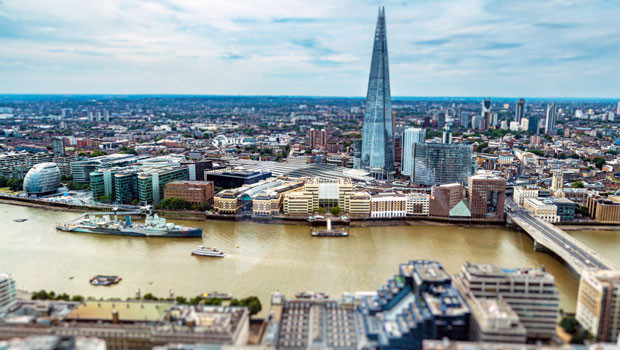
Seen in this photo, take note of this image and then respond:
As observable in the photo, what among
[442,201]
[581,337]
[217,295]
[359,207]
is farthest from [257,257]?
[442,201]

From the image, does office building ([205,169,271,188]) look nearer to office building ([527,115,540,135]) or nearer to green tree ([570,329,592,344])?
green tree ([570,329,592,344])

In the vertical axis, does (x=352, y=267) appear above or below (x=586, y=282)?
below

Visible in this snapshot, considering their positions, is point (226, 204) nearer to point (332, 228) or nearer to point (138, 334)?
point (332, 228)

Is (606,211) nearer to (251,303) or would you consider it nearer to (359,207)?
(359,207)

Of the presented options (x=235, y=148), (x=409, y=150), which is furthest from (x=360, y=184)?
(x=235, y=148)

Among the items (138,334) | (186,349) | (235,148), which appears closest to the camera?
(186,349)

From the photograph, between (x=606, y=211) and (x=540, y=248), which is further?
(x=606, y=211)
